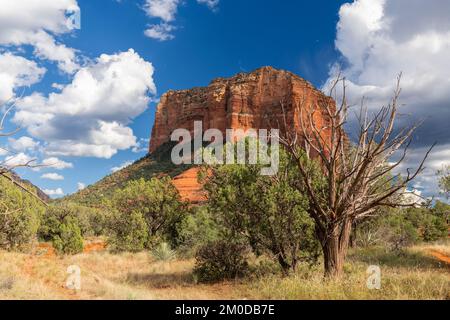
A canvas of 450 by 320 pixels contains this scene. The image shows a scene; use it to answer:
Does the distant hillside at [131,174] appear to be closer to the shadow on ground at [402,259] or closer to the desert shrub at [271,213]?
the shadow on ground at [402,259]

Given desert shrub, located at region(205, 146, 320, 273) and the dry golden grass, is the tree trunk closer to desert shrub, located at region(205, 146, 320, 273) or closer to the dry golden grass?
the dry golden grass

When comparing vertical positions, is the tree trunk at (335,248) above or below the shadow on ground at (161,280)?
above

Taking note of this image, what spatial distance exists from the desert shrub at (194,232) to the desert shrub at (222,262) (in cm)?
684

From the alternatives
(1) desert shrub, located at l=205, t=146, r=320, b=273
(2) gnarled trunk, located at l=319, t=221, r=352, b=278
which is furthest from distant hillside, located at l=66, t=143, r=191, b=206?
(2) gnarled trunk, located at l=319, t=221, r=352, b=278

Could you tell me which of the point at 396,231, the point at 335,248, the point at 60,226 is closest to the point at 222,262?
the point at 335,248

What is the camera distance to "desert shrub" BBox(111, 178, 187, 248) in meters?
28.7

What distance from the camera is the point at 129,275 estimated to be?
16000 mm

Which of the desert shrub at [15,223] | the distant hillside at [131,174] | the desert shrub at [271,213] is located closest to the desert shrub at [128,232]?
the desert shrub at [15,223]

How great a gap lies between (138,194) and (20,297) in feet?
70.9

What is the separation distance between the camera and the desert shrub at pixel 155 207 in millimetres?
28703

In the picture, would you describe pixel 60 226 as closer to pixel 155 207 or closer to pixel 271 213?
pixel 155 207

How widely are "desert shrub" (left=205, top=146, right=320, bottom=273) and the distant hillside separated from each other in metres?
62.2
